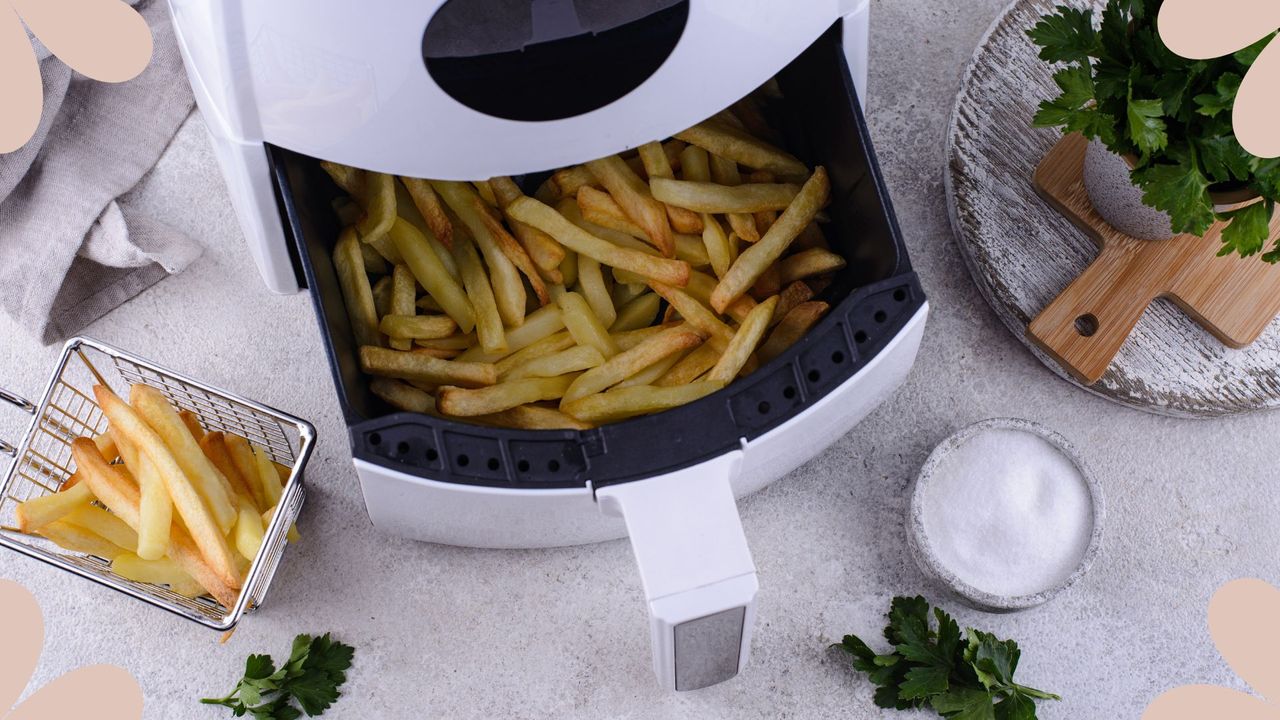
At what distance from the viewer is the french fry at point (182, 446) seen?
50.5 inches

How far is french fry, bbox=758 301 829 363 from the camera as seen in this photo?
4.09 ft

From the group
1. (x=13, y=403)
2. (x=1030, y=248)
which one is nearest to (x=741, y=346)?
(x=1030, y=248)

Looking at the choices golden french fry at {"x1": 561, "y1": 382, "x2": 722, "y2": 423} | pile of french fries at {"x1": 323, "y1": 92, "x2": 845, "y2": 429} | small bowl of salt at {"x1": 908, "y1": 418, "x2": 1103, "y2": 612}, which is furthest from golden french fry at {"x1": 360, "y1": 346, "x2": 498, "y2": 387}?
small bowl of salt at {"x1": 908, "y1": 418, "x2": 1103, "y2": 612}

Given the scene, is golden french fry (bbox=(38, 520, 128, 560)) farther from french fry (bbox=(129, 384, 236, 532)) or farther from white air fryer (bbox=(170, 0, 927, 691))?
white air fryer (bbox=(170, 0, 927, 691))

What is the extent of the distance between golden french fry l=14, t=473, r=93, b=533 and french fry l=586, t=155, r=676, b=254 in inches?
25.6

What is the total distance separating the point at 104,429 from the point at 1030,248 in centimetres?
120

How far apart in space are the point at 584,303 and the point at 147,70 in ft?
2.67

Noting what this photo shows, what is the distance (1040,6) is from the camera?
1.61 metres

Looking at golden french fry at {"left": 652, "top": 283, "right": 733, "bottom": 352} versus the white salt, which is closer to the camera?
golden french fry at {"left": 652, "top": 283, "right": 733, "bottom": 352}

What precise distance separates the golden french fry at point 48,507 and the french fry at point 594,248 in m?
0.56

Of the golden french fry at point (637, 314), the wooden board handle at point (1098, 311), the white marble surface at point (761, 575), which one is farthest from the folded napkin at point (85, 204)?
the wooden board handle at point (1098, 311)

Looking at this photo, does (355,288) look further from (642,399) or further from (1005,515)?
(1005,515)

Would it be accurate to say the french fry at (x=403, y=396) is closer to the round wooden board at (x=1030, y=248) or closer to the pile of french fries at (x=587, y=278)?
the pile of french fries at (x=587, y=278)

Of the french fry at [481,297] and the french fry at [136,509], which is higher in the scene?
the french fry at [481,297]
